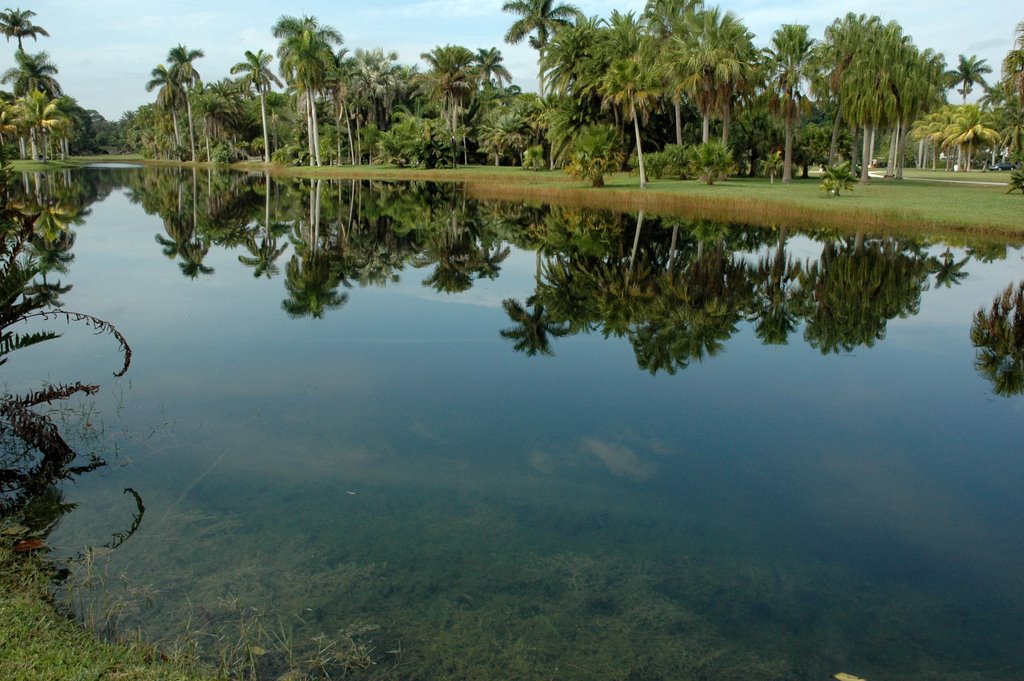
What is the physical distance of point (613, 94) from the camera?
41.9 m

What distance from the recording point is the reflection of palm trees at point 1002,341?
11.8m

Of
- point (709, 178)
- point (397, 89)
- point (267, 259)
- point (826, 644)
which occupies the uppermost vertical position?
point (397, 89)

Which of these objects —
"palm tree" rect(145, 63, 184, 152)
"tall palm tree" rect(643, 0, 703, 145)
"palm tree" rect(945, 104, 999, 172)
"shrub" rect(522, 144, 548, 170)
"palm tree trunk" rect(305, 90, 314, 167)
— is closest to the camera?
"tall palm tree" rect(643, 0, 703, 145)

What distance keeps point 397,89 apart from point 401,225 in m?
51.3

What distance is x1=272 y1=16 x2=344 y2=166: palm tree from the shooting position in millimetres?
68750

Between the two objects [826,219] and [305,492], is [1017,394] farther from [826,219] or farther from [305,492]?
[826,219]

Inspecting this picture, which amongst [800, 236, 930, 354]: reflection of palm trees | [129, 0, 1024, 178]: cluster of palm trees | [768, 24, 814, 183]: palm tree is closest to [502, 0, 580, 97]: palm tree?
[129, 0, 1024, 178]: cluster of palm trees

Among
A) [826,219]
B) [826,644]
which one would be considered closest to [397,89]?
[826,219]

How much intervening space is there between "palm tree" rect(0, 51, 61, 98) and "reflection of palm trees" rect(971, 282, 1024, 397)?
95.4 metres

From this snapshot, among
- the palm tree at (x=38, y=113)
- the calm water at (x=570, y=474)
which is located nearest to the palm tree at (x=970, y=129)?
the calm water at (x=570, y=474)

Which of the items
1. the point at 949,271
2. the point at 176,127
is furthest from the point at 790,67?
the point at 176,127

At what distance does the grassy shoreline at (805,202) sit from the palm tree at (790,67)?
479 cm

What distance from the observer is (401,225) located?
A: 31.8m

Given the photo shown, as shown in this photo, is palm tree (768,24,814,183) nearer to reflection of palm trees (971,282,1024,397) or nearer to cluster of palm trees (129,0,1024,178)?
cluster of palm trees (129,0,1024,178)
